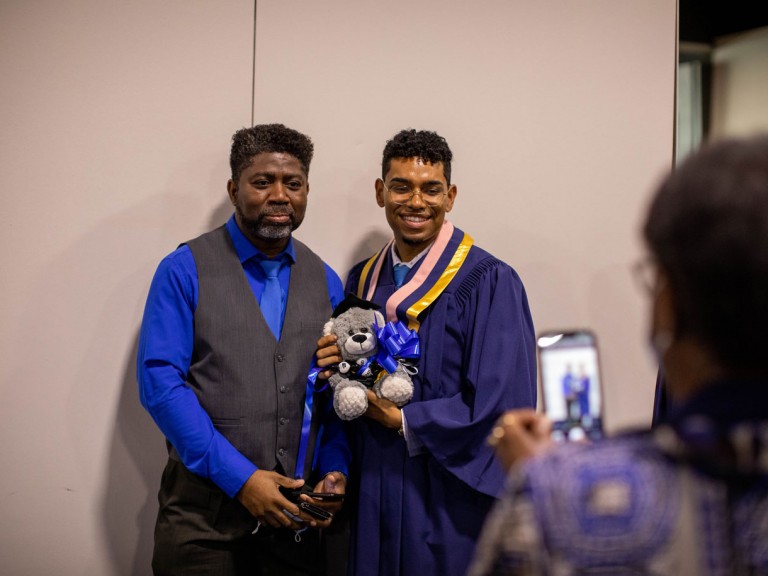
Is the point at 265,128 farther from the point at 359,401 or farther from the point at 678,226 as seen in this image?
the point at 678,226

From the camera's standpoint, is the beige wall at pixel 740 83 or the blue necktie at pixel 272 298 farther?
the beige wall at pixel 740 83

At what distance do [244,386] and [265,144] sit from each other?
0.71 m

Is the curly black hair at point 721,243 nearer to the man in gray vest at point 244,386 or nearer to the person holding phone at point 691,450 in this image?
the person holding phone at point 691,450

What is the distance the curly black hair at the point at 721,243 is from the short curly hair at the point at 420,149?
146 centimetres

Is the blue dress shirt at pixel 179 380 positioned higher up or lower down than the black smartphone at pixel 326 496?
higher up

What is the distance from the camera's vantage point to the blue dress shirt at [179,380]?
2016 mm

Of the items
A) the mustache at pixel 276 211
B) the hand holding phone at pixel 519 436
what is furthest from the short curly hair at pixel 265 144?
the hand holding phone at pixel 519 436

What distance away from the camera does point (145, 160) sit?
2.53 m

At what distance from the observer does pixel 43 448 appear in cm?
248

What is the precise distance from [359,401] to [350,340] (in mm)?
170

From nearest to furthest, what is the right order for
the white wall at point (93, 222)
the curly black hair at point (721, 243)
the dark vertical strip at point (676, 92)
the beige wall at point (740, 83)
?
the curly black hair at point (721, 243) < the white wall at point (93, 222) < the dark vertical strip at point (676, 92) < the beige wall at point (740, 83)

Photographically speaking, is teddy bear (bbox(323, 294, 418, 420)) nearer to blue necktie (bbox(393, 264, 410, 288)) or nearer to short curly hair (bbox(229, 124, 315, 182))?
blue necktie (bbox(393, 264, 410, 288))

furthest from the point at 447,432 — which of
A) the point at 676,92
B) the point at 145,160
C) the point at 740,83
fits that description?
the point at 740,83

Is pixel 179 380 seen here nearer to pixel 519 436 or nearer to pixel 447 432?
pixel 447 432
